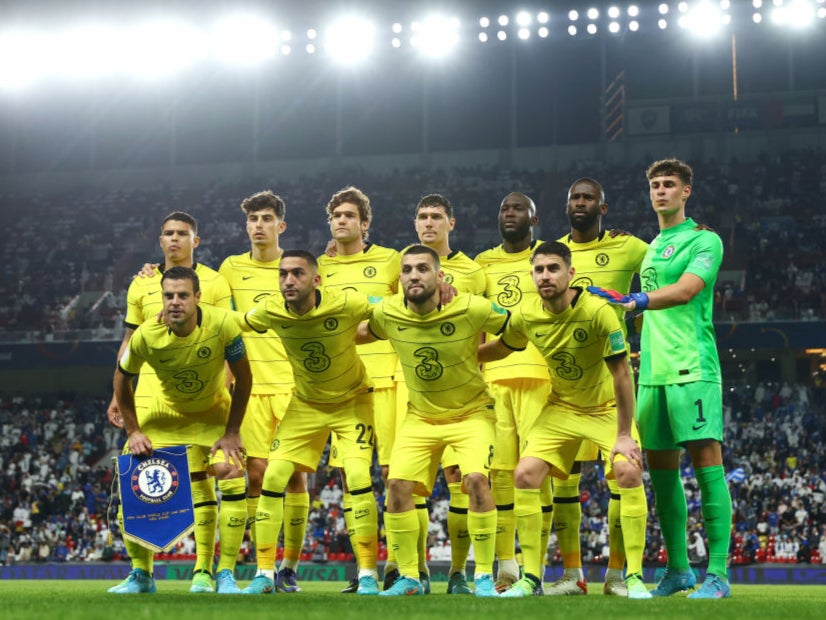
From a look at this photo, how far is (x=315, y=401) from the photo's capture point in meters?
7.17

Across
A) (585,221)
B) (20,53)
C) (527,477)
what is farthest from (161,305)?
(20,53)

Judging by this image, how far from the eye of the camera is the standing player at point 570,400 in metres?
6.36

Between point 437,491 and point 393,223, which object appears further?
point 393,223

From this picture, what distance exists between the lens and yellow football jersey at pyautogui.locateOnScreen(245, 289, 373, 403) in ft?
22.8

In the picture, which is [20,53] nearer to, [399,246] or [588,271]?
[399,246]

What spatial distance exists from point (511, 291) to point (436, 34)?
18.4 metres

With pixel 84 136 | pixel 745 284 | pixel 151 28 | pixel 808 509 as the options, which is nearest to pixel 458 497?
pixel 808 509

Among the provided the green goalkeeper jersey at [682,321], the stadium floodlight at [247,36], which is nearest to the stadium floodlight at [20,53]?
the stadium floodlight at [247,36]

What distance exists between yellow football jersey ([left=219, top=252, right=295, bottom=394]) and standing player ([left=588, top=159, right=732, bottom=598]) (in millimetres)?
2830

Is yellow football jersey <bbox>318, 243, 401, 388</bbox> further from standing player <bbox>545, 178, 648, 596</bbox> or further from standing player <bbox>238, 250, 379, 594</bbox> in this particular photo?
standing player <bbox>545, 178, 648, 596</bbox>

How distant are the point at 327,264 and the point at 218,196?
23062mm

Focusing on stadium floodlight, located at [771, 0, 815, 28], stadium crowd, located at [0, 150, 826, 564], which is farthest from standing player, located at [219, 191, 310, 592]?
stadium floodlight, located at [771, 0, 815, 28]

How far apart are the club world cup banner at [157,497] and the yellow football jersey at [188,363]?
0.39 m

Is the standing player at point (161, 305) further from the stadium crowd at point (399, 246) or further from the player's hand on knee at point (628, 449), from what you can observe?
the stadium crowd at point (399, 246)
